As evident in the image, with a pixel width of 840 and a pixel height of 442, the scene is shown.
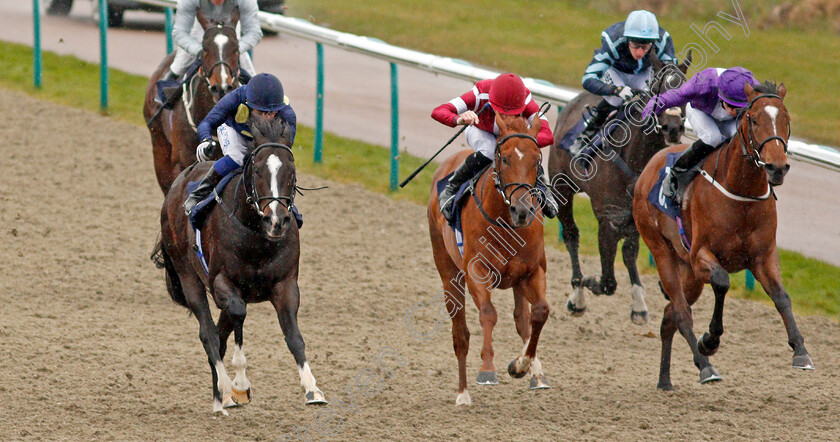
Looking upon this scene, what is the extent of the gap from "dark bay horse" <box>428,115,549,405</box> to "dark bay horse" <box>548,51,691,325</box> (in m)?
1.88

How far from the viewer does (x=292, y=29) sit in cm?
1343

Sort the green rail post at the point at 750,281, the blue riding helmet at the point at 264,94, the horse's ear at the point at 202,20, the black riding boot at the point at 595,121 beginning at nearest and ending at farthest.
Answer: the blue riding helmet at the point at 264,94
the black riding boot at the point at 595,121
the horse's ear at the point at 202,20
the green rail post at the point at 750,281

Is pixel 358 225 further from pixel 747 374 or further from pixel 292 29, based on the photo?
pixel 747 374

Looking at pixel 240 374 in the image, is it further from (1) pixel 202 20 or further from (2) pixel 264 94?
(1) pixel 202 20

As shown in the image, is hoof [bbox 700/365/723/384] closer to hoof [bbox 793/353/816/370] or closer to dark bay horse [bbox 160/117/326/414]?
hoof [bbox 793/353/816/370]

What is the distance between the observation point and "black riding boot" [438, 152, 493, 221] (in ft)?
23.7

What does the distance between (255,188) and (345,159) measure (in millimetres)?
7368

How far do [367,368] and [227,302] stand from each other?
1781 millimetres

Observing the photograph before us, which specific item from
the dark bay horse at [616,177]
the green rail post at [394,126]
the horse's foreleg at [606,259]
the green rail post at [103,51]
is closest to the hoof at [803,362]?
the dark bay horse at [616,177]

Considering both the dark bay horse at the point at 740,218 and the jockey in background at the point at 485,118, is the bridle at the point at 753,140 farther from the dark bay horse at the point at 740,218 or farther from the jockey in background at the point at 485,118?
the jockey in background at the point at 485,118

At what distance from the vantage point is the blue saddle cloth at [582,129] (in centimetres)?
907

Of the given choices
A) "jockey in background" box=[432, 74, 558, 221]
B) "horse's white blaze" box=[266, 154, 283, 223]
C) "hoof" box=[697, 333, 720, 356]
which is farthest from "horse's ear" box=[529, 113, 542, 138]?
"hoof" box=[697, 333, 720, 356]

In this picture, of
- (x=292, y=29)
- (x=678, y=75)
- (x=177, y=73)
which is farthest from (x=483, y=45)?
(x=678, y=75)

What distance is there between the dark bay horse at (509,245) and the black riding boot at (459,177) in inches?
5.3
